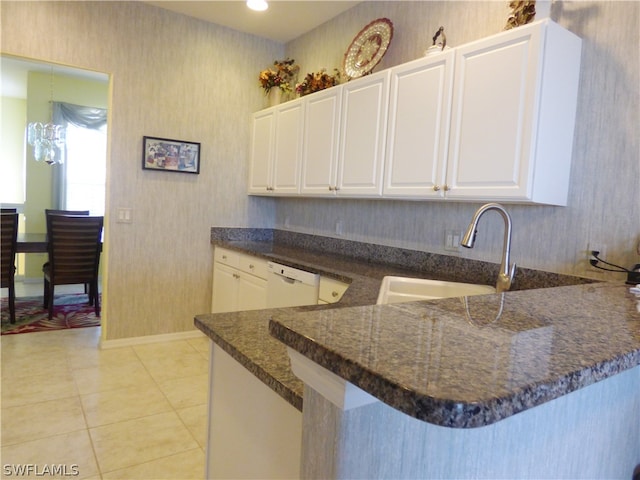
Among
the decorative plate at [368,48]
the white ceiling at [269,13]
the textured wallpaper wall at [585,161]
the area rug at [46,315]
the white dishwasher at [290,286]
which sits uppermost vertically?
the white ceiling at [269,13]

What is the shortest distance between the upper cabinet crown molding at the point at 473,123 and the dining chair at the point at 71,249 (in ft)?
8.89

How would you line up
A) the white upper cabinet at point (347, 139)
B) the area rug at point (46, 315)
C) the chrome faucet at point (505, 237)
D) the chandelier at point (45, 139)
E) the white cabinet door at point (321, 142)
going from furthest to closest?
the chandelier at point (45, 139)
the area rug at point (46, 315)
the white cabinet door at point (321, 142)
the white upper cabinet at point (347, 139)
the chrome faucet at point (505, 237)

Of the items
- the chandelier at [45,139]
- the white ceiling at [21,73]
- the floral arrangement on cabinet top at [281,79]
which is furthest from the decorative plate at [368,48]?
the chandelier at [45,139]

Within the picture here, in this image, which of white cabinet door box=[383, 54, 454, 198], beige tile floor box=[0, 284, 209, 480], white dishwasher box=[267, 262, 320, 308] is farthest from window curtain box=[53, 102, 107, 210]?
white cabinet door box=[383, 54, 454, 198]

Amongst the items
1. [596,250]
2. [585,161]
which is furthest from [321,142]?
[596,250]

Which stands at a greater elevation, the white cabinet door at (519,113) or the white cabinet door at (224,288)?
the white cabinet door at (519,113)

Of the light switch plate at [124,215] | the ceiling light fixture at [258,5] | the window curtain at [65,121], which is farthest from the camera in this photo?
the window curtain at [65,121]

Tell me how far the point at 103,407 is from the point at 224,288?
4.53ft

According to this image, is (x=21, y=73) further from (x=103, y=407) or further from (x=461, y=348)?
(x=461, y=348)

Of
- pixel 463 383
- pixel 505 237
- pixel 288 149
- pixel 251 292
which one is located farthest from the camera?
pixel 288 149

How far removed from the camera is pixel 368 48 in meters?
2.93

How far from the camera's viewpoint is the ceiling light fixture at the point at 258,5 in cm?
308

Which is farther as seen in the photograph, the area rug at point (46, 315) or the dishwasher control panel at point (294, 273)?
the area rug at point (46, 315)

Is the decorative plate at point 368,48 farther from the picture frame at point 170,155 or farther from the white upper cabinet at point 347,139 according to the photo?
the picture frame at point 170,155
